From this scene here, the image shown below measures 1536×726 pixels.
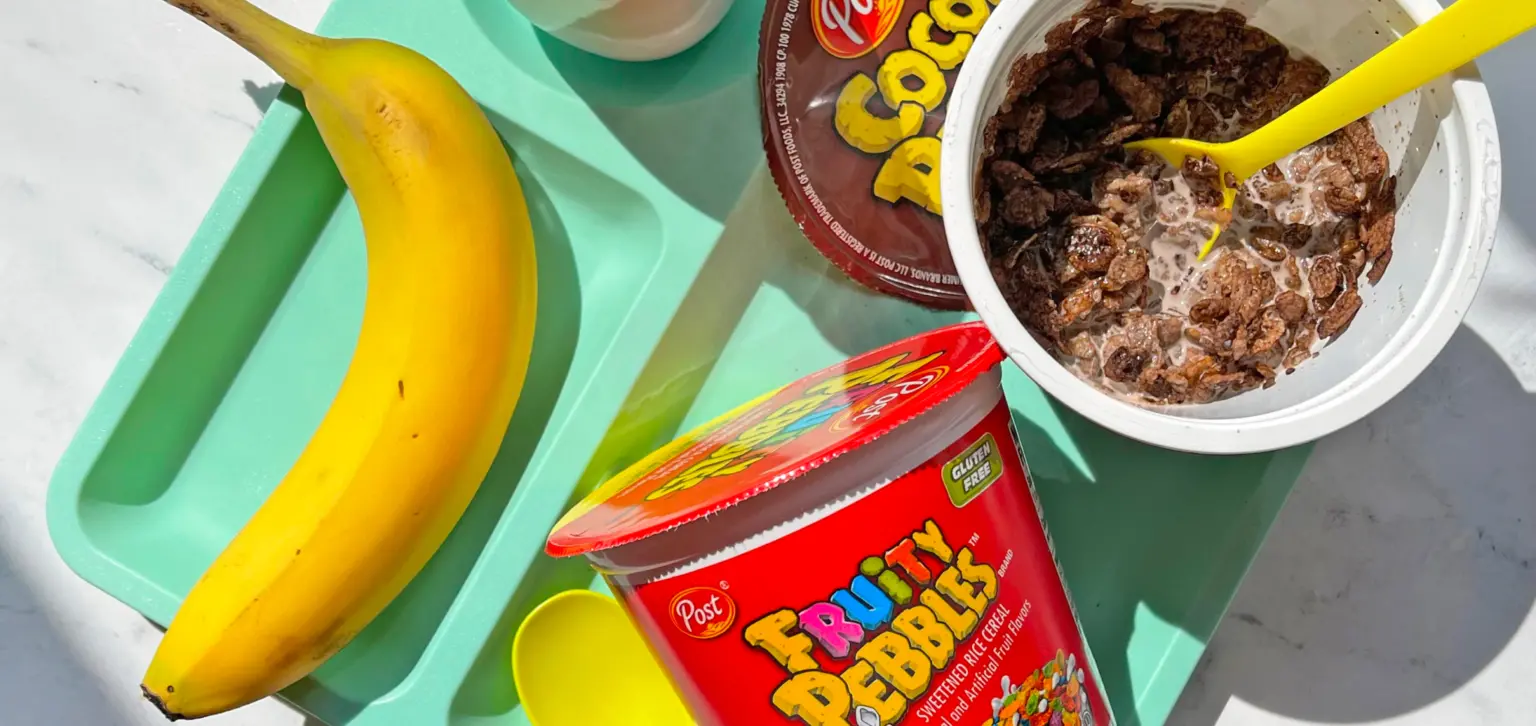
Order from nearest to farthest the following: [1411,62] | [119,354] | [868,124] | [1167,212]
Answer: [1411,62] < [1167,212] < [868,124] < [119,354]

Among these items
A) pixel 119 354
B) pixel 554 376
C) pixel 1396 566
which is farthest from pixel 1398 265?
pixel 119 354

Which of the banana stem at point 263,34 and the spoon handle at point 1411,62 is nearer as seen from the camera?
the spoon handle at point 1411,62

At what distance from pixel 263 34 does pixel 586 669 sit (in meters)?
0.47

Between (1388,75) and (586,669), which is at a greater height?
(1388,75)

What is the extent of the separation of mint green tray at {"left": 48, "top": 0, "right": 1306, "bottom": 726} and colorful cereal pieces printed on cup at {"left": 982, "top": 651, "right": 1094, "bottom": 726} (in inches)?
6.5

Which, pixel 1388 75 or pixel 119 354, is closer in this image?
pixel 1388 75

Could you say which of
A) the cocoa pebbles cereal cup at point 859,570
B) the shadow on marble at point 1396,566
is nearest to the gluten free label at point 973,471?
the cocoa pebbles cereal cup at point 859,570

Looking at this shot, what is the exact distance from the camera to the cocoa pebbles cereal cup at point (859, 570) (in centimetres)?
47

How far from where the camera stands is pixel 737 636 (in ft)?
1.60

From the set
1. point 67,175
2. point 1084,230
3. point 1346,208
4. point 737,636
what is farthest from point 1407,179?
point 67,175

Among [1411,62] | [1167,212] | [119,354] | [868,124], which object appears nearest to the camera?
[1411,62]

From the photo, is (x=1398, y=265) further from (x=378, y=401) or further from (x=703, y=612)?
(x=378, y=401)

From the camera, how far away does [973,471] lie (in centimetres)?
52

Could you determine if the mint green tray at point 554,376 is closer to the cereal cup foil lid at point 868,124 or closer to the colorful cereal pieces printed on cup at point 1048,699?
the cereal cup foil lid at point 868,124
